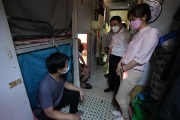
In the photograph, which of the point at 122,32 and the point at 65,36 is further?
the point at 122,32

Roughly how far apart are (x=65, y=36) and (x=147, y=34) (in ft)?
3.93

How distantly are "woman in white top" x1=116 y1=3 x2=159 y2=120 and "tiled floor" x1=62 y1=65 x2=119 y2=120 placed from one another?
1.55ft

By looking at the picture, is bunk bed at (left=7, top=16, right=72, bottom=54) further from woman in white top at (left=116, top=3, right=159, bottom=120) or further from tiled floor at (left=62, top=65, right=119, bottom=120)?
tiled floor at (left=62, top=65, right=119, bottom=120)

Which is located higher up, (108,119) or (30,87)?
(30,87)

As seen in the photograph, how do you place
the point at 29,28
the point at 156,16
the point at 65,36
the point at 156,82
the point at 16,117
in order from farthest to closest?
the point at 65,36 < the point at 156,16 < the point at 156,82 < the point at 29,28 < the point at 16,117

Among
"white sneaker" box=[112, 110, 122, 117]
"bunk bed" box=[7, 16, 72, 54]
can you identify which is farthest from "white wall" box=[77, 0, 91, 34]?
"white sneaker" box=[112, 110, 122, 117]

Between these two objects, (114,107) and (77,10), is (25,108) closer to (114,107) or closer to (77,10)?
(114,107)

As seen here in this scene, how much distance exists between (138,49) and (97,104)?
1.23 metres

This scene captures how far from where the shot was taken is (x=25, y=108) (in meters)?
1.02

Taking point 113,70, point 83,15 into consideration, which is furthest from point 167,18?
point 83,15

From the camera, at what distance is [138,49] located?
3.64 feet

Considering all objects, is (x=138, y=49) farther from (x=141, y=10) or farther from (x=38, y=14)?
(x=38, y=14)

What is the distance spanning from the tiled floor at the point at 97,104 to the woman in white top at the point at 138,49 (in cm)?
47

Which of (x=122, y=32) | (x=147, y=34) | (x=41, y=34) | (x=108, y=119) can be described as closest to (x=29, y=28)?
(x=41, y=34)
